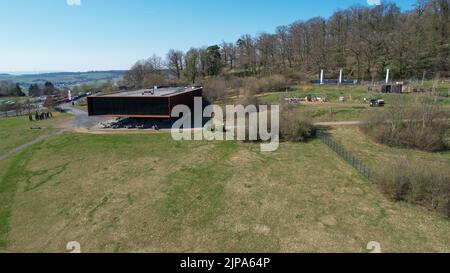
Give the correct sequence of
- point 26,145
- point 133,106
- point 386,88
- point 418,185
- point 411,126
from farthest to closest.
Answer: point 386,88, point 133,106, point 26,145, point 411,126, point 418,185

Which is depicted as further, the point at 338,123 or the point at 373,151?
the point at 338,123

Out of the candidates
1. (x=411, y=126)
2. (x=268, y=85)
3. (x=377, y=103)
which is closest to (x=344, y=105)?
(x=377, y=103)

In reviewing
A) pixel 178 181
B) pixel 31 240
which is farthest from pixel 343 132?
pixel 31 240

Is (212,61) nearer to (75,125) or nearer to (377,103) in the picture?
(75,125)

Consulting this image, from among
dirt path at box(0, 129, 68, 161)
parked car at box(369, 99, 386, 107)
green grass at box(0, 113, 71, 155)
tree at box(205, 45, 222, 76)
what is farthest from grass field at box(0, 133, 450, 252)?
tree at box(205, 45, 222, 76)

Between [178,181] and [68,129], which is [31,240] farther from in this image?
[68,129]

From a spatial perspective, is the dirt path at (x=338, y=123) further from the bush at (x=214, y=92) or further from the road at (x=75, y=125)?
the road at (x=75, y=125)
